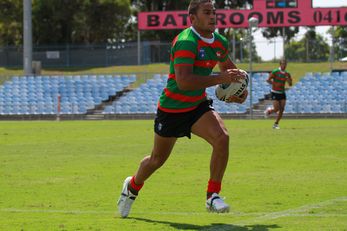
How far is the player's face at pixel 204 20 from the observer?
8930 millimetres

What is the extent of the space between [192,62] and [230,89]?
2.38 feet

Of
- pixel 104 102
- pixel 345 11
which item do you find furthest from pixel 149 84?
pixel 345 11

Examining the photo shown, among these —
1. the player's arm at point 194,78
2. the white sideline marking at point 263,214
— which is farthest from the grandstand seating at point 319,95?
the player's arm at point 194,78

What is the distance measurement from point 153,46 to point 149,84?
15.8m

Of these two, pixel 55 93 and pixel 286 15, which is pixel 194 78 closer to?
pixel 55 93

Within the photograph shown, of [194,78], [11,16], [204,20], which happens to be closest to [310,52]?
[11,16]

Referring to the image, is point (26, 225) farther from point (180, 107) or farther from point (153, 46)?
point (153, 46)

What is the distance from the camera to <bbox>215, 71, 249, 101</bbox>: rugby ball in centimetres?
920

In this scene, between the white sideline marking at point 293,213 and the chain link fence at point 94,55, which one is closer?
the white sideline marking at point 293,213

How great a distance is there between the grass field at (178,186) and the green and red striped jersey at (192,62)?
1.20m

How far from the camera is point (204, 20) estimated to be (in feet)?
29.3

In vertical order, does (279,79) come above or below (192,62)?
below

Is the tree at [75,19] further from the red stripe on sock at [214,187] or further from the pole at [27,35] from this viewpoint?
the red stripe on sock at [214,187]

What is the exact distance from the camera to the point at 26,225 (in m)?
8.75
